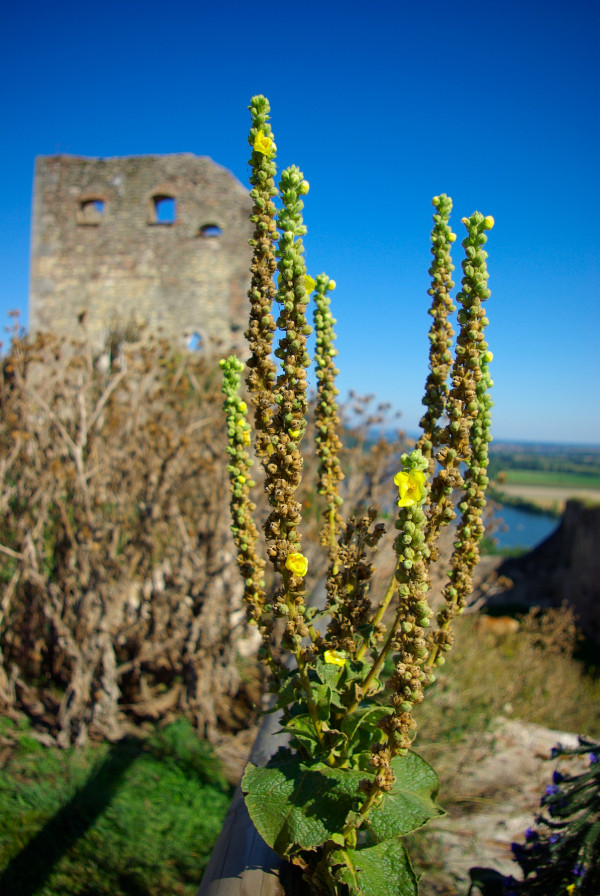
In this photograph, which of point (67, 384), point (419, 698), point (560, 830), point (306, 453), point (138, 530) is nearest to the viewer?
point (419, 698)

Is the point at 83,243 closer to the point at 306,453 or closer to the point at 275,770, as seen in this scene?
the point at 306,453

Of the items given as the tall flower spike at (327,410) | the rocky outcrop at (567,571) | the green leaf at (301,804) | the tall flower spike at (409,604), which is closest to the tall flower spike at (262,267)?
the tall flower spike at (327,410)

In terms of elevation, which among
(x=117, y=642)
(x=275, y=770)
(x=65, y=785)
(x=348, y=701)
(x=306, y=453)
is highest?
(x=306, y=453)

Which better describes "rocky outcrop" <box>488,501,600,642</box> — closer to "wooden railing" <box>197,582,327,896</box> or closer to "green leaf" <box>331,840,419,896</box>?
"wooden railing" <box>197,582,327,896</box>

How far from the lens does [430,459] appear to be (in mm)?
1246

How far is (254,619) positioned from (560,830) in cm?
126

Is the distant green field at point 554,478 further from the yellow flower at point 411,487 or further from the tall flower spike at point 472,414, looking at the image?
the yellow flower at point 411,487

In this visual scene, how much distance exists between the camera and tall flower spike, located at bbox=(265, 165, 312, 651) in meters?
1.07

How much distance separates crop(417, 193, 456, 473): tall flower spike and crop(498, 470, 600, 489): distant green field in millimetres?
45891

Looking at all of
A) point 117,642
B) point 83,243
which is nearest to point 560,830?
point 117,642

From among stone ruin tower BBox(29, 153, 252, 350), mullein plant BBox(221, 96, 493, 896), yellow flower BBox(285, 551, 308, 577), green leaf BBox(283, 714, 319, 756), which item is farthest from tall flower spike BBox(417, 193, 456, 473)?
stone ruin tower BBox(29, 153, 252, 350)

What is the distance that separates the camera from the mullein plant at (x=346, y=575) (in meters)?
1.05

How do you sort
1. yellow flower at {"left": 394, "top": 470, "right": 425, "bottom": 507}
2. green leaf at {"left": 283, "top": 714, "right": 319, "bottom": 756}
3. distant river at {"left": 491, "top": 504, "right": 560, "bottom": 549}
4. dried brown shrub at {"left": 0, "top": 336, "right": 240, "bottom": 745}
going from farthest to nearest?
distant river at {"left": 491, "top": 504, "right": 560, "bottom": 549} → dried brown shrub at {"left": 0, "top": 336, "right": 240, "bottom": 745} → green leaf at {"left": 283, "top": 714, "right": 319, "bottom": 756} → yellow flower at {"left": 394, "top": 470, "right": 425, "bottom": 507}

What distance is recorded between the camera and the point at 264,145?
1084 mm
